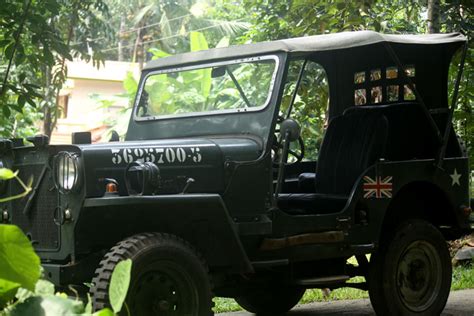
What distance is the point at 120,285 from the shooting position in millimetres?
1316

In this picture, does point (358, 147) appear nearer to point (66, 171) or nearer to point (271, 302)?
point (271, 302)

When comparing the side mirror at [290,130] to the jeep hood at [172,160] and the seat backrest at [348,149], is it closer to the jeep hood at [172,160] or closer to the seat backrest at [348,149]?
the jeep hood at [172,160]

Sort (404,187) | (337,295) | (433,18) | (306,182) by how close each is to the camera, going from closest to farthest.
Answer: (404,187) < (306,182) < (337,295) < (433,18)

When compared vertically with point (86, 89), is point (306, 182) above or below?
above

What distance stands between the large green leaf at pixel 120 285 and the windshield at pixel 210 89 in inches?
176

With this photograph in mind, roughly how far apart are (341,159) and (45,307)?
5.29m

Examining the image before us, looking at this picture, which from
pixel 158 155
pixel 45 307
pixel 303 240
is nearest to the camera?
pixel 45 307

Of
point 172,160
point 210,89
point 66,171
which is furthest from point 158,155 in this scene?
point 210,89

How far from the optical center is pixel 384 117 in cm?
631

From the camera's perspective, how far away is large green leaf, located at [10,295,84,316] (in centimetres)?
125

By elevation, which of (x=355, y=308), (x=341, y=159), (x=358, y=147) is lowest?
(x=355, y=308)

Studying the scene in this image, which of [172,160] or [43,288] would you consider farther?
[172,160]

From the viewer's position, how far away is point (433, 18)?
868 centimetres

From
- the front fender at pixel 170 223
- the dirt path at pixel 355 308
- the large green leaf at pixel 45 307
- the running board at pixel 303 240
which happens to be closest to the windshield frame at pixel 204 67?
the running board at pixel 303 240
